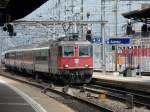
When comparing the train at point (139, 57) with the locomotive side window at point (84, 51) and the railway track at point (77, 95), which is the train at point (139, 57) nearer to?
the locomotive side window at point (84, 51)

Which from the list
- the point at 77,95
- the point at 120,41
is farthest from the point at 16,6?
the point at 120,41

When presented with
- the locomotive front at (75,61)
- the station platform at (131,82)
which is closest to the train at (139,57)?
the station platform at (131,82)

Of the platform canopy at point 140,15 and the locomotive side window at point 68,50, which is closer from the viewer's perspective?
the platform canopy at point 140,15

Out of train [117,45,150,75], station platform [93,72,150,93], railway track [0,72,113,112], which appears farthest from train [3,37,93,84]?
train [117,45,150,75]

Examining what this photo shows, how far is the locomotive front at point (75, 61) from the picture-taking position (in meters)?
33.8

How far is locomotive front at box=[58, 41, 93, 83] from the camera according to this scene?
3378 cm

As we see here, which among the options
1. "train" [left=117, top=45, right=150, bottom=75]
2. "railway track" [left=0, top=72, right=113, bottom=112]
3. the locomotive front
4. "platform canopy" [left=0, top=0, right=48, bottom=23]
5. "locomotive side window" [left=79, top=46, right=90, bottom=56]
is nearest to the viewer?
"railway track" [left=0, top=72, right=113, bottom=112]

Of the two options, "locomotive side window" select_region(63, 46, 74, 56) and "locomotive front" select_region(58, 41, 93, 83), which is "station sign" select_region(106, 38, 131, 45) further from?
"locomotive side window" select_region(63, 46, 74, 56)

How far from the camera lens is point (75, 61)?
112 feet

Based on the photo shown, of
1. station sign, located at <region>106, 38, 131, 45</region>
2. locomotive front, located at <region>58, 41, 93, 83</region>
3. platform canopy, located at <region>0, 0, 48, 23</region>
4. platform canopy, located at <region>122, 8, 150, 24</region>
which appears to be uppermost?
platform canopy, located at <region>0, 0, 48, 23</region>

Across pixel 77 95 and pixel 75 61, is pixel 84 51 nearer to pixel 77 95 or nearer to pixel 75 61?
pixel 75 61

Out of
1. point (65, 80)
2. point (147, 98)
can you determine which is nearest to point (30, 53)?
point (65, 80)

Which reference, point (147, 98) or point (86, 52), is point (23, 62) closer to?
point (86, 52)

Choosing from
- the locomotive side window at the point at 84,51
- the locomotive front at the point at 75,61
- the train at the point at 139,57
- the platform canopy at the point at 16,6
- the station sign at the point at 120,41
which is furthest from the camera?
the train at the point at 139,57
